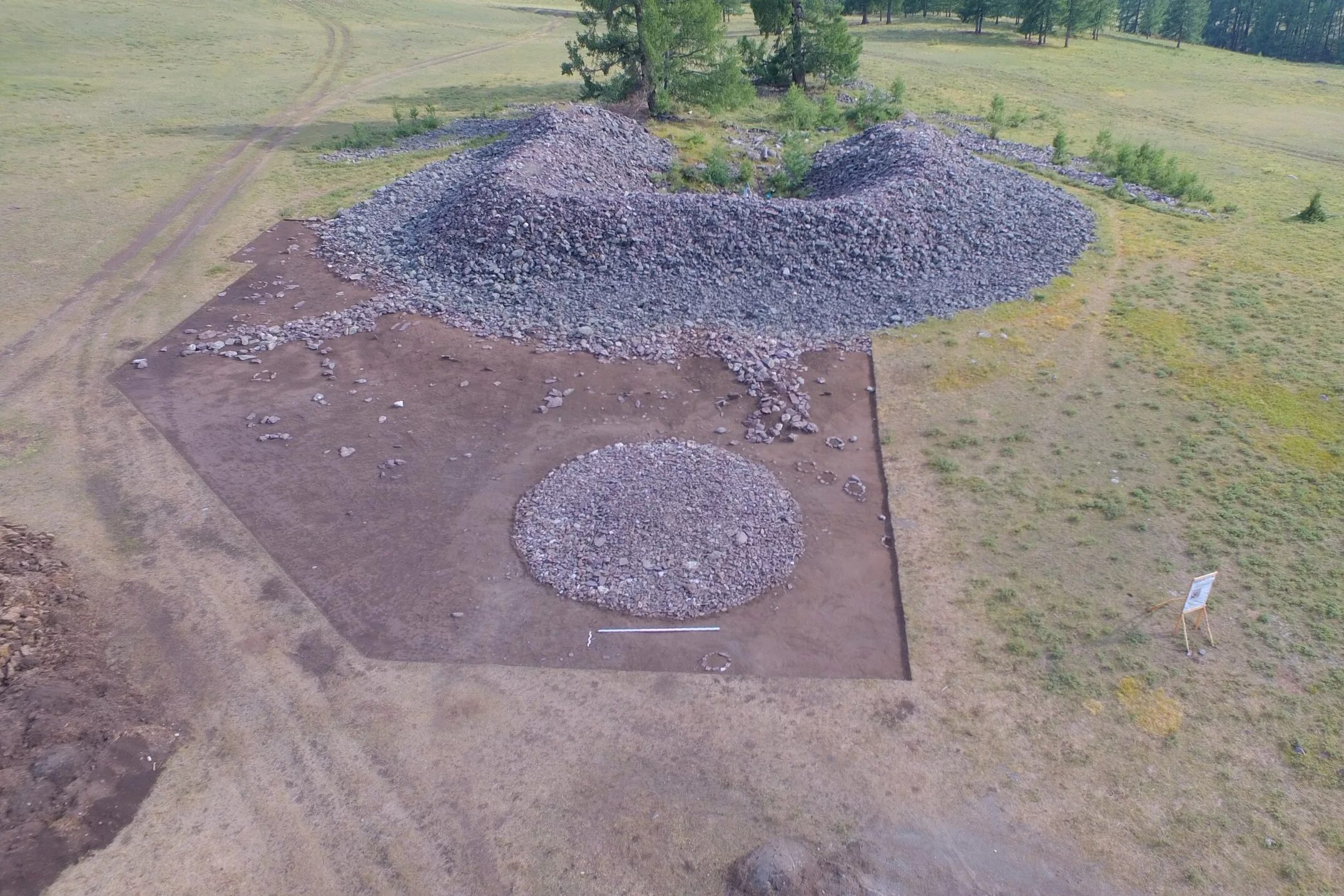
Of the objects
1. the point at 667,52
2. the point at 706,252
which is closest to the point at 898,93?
the point at 667,52

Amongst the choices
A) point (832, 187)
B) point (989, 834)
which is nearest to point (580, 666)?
point (989, 834)

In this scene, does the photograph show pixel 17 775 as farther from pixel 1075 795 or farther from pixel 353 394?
pixel 1075 795

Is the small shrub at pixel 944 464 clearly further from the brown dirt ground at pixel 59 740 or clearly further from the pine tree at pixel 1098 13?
the pine tree at pixel 1098 13

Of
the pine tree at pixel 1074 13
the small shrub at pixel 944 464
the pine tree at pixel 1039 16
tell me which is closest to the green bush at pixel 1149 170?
the small shrub at pixel 944 464

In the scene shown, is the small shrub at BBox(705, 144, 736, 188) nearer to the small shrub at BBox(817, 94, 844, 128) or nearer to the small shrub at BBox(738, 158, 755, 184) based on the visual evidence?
the small shrub at BBox(738, 158, 755, 184)

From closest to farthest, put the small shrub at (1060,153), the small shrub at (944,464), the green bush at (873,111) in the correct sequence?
the small shrub at (944,464) → the small shrub at (1060,153) → the green bush at (873,111)
